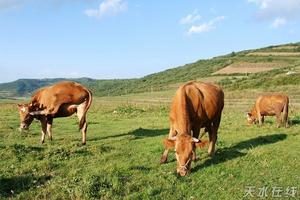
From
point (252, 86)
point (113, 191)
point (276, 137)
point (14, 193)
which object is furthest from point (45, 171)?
point (252, 86)

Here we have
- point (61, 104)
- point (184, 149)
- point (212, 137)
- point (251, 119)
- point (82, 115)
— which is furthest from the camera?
point (251, 119)

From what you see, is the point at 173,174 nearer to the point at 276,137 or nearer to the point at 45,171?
the point at 45,171

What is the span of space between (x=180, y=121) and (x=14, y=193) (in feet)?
14.7

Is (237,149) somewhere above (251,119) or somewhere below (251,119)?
above

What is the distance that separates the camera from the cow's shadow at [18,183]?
10.1 metres

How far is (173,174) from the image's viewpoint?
1130 cm

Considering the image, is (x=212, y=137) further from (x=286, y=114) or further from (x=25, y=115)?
(x=286, y=114)

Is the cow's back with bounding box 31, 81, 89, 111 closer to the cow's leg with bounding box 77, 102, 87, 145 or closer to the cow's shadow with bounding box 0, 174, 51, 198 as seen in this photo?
the cow's leg with bounding box 77, 102, 87, 145

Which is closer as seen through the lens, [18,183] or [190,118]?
[18,183]

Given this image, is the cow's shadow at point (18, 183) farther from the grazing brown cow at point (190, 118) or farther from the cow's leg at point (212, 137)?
the cow's leg at point (212, 137)

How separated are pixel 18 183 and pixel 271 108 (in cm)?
1518

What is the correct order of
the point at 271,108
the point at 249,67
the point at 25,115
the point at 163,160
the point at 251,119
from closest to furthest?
the point at 163,160
the point at 25,115
the point at 271,108
the point at 251,119
the point at 249,67

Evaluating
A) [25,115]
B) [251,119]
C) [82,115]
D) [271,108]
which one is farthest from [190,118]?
[251,119]

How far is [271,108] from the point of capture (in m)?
22.8
